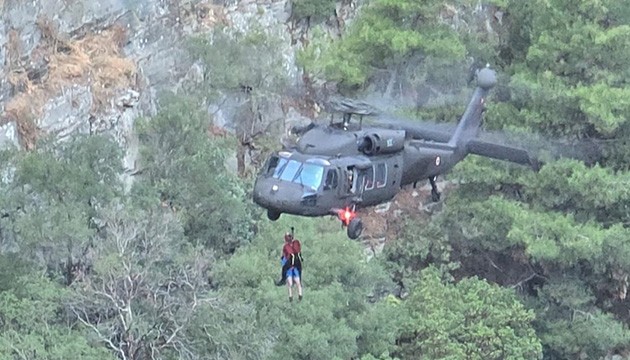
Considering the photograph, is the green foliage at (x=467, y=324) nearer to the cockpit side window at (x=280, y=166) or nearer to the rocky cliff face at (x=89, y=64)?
the rocky cliff face at (x=89, y=64)

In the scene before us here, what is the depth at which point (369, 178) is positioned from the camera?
22.6 metres

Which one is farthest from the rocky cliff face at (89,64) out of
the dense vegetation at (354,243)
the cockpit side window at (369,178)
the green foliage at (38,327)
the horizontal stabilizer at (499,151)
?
the cockpit side window at (369,178)

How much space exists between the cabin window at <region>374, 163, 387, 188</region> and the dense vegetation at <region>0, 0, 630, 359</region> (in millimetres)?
5926

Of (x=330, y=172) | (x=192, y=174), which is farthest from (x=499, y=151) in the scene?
(x=192, y=174)

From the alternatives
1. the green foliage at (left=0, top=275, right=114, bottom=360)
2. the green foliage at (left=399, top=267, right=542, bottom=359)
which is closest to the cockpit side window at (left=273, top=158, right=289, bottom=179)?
the green foliage at (left=0, top=275, right=114, bottom=360)

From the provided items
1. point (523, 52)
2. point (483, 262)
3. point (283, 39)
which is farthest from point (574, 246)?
point (283, 39)

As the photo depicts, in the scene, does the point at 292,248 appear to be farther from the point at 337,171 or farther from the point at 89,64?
the point at 89,64

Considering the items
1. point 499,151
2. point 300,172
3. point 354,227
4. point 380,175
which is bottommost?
point 499,151

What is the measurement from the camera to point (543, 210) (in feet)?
111

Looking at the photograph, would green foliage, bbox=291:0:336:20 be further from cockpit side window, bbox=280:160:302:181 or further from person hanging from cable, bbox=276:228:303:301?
cockpit side window, bbox=280:160:302:181

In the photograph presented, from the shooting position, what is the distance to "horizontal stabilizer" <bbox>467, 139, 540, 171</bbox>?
2472 centimetres

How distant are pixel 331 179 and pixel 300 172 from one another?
1.53ft

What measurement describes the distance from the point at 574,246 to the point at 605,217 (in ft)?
6.27

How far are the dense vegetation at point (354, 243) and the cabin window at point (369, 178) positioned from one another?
19.7ft
